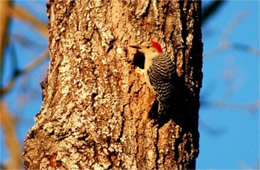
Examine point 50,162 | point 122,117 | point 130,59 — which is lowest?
point 50,162

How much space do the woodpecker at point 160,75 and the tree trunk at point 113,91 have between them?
0.15 feet

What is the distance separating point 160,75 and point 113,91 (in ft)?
1.98

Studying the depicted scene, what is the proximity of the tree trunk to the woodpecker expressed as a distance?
0.15 ft

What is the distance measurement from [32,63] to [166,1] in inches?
128

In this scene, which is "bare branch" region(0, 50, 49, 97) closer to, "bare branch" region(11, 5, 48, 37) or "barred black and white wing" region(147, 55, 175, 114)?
"bare branch" region(11, 5, 48, 37)

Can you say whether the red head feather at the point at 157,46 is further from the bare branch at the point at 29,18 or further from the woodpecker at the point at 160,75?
the bare branch at the point at 29,18

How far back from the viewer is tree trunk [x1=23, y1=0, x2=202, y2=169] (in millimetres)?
4211

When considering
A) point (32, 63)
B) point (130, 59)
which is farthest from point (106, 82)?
point (32, 63)

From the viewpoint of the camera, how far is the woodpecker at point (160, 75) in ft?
15.0

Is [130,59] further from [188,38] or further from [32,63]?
[32,63]

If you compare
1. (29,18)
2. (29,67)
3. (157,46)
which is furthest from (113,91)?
(29,18)

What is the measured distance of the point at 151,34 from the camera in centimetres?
464

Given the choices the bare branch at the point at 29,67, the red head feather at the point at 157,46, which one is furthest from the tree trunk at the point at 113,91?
the bare branch at the point at 29,67

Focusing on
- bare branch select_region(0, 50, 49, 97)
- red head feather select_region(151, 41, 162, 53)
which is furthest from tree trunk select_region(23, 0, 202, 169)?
bare branch select_region(0, 50, 49, 97)
